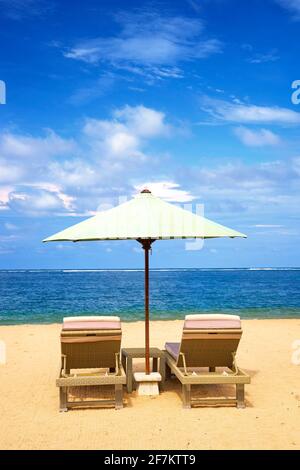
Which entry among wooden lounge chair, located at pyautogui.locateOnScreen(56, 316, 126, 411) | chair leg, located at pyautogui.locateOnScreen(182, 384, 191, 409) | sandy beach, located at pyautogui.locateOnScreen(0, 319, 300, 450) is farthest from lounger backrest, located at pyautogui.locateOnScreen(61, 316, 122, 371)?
chair leg, located at pyautogui.locateOnScreen(182, 384, 191, 409)

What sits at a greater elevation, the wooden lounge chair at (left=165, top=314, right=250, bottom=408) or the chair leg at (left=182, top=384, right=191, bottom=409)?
the wooden lounge chair at (left=165, top=314, right=250, bottom=408)

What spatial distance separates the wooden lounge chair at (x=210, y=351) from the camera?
19.8ft

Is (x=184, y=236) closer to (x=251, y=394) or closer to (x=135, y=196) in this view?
(x=135, y=196)

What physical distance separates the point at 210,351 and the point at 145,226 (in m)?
1.63

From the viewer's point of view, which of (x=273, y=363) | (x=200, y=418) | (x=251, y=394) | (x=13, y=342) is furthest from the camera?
(x=13, y=342)

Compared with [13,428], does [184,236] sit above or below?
above

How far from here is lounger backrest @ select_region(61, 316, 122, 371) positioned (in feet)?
19.8

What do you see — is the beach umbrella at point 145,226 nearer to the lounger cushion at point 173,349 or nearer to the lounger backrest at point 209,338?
the lounger cushion at point 173,349

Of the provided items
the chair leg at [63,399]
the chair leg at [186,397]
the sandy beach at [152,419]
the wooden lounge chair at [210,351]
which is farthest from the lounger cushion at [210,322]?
the chair leg at [63,399]

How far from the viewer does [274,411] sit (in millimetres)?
5938

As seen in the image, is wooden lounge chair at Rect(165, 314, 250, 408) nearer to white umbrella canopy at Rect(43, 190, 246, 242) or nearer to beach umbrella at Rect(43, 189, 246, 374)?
beach umbrella at Rect(43, 189, 246, 374)

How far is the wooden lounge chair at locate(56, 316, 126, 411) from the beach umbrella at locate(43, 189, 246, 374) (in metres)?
0.76
